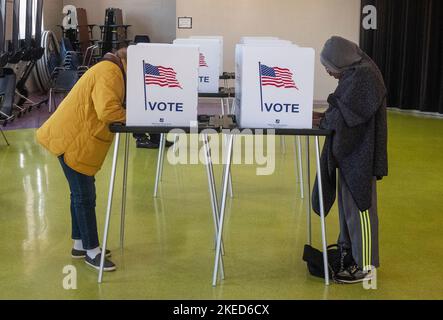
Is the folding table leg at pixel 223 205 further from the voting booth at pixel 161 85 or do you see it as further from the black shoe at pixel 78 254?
the black shoe at pixel 78 254

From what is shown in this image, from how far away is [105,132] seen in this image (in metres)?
3.46

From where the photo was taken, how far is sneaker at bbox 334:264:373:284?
3.50 metres

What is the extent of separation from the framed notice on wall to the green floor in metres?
5.57

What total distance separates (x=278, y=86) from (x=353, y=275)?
1077mm

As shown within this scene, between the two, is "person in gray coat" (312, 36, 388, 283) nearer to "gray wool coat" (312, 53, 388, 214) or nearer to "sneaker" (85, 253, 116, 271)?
"gray wool coat" (312, 53, 388, 214)

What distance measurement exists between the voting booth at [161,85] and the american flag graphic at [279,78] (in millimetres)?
373

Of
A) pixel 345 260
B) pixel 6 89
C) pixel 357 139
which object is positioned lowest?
pixel 345 260

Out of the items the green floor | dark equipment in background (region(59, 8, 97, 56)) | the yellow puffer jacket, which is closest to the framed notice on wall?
dark equipment in background (region(59, 8, 97, 56))

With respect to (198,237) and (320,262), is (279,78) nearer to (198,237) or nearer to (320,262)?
(320,262)

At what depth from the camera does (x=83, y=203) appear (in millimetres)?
3564

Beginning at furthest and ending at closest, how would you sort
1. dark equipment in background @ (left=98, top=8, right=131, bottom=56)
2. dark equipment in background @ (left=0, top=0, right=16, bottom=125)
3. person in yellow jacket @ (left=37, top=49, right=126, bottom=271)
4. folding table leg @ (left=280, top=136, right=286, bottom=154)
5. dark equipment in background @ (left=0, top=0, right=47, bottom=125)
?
dark equipment in background @ (left=98, top=8, right=131, bottom=56) → dark equipment in background @ (left=0, top=0, right=47, bottom=125) → dark equipment in background @ (left=0, top=0, right=16, bottom=125) → folding table leg @ (left=280, top=136, right=286, bottom=154) → person in yellow jacket @ (left=37, top=49, right=126, bottom=271)

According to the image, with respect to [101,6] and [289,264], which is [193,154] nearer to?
[289,264]

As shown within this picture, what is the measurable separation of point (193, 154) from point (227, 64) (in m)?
4.93

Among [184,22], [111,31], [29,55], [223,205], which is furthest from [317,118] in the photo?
[111,31]
